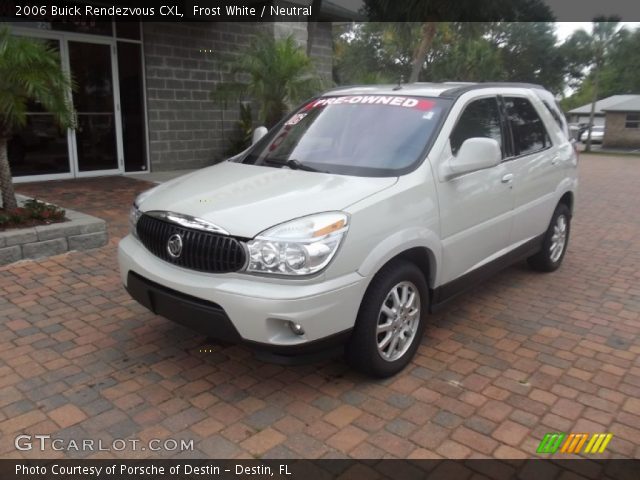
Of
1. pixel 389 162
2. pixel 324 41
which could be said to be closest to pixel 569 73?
pixel 324 41

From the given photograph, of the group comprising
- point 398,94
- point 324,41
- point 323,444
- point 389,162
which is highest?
point 324,41

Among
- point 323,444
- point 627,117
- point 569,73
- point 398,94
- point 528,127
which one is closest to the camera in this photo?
point 323,444

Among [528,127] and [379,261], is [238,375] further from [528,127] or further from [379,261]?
[528,127]

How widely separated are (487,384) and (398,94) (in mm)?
2240

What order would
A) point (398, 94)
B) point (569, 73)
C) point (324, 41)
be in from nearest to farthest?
point (398, 94) < point (324, 41) < point (569, 73)

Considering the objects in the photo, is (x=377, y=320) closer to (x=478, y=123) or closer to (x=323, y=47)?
(x=478, y=123)

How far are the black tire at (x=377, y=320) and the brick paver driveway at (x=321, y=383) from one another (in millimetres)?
142

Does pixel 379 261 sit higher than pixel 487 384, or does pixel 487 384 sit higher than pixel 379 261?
pixel 379 261

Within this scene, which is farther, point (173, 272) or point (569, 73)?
point (569, 73)

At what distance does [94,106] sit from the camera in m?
10.6

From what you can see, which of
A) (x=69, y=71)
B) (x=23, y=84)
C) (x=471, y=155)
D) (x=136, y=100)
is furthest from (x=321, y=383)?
(x=136, y=100)

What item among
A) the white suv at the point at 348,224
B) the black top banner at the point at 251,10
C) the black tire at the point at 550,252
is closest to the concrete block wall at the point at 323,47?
the black top banner at the point at 251,10

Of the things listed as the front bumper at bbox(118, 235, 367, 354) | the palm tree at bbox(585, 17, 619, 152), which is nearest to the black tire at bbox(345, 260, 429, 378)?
the front bumper at bbox(118, 235, 367, 354)

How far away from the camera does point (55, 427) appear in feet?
9.78
